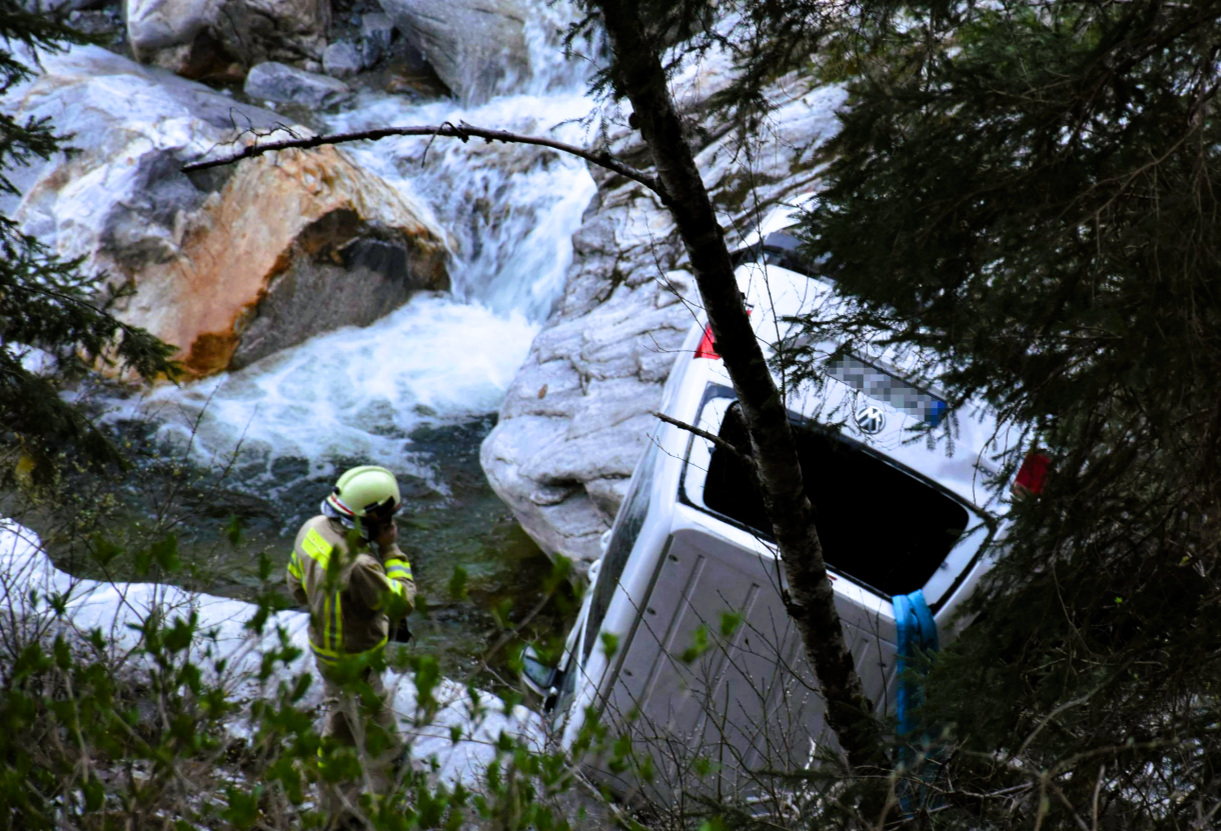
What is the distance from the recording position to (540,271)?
12000 millimetres

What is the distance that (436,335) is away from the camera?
1169 centimetres

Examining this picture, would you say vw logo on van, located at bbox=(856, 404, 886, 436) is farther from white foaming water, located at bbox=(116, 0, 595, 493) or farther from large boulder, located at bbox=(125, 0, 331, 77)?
large boulder, located at bbox=(125, 0, 331, 77)

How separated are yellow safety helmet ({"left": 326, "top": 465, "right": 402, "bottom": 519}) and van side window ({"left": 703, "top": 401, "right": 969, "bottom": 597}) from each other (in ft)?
4.91

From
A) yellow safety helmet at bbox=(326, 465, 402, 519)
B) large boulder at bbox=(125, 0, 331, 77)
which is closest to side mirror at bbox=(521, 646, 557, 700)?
yellow safety helmet at bbox=(326, 465, 402, 519)

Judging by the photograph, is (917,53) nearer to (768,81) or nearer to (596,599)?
(768,81)

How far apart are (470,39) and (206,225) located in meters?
6.52

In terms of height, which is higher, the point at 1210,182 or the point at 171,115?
the point at 1210,182

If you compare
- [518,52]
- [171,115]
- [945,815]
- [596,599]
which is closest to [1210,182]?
[945,815]

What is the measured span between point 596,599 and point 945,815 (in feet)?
7.74

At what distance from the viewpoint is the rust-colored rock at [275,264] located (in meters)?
10.3

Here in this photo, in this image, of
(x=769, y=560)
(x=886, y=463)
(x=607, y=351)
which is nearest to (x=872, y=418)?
(x=886, y=463)

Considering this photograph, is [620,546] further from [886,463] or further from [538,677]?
[886,463]

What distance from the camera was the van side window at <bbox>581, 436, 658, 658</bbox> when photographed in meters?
→ 4.93

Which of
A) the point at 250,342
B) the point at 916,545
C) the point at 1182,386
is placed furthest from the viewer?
the point at 250,342
